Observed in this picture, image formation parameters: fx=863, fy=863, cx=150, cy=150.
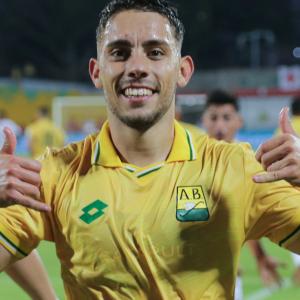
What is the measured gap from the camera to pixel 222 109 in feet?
25.2

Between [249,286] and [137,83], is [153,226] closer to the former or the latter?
[137,83]

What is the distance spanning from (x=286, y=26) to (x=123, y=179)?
5146cm

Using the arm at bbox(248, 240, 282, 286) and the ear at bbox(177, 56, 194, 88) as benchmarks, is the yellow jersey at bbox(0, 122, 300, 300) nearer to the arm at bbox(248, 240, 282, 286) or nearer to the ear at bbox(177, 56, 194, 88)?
the ear at bbox(177, 56, 194, 88)

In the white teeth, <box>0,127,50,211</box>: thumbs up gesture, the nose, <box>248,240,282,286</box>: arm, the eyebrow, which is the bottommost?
<box>248,240,282,286</box>: arm

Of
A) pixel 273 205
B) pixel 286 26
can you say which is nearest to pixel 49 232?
pixel 273 205

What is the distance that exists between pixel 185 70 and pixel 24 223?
2.58ft

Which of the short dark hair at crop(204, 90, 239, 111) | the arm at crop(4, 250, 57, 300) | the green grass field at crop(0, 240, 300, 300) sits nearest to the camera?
the arm at crop(4, 250, 57, 300)

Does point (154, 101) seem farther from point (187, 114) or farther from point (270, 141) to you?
point (187, 114)

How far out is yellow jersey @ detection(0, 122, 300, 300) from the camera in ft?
9.41

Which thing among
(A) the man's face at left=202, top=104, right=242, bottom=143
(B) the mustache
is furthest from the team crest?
(A) the man's face at left=202, top=104, right=242, bottom=143

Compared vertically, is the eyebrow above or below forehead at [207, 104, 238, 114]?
above

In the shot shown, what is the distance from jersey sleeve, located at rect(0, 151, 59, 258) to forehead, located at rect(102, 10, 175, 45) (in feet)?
Answer: 1.72

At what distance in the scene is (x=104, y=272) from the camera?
287 cm

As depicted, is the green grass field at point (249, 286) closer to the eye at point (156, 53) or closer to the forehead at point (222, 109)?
the forehead at point (222, 109)
